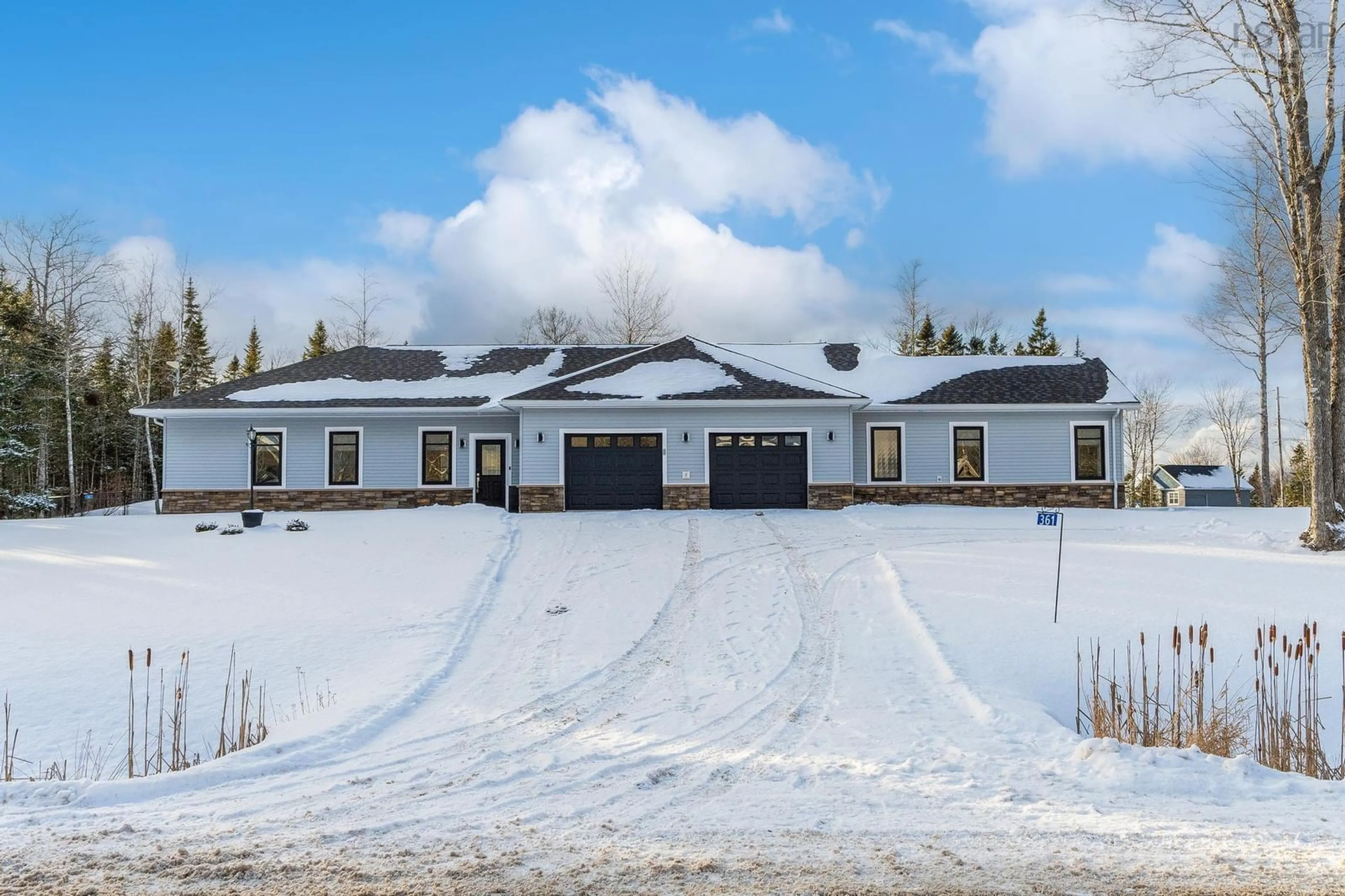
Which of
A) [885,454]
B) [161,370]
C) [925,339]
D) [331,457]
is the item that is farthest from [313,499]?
[925,339]

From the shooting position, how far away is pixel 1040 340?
135ft

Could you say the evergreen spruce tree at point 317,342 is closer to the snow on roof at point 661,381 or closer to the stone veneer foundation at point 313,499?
the stone veneer foundation at point 313,499

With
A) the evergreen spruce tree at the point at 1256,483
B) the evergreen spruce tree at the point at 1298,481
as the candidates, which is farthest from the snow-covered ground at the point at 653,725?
the evergreen spruce tree at the point at 1298,481

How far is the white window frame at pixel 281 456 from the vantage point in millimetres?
19875

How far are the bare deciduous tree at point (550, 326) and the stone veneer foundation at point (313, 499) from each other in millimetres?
19830

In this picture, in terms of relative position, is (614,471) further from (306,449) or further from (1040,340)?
(1040,340)

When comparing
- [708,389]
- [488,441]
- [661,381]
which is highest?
[661,381]

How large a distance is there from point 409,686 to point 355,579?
15.7 ft

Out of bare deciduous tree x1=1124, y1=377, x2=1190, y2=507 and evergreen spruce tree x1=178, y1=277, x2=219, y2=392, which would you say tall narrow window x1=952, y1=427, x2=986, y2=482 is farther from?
evergreen spruce tree x1=178, y1=277, x2=219, y2=392

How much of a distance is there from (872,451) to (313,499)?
49.4 ft

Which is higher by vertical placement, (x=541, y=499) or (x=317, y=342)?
(x=317, y=342)

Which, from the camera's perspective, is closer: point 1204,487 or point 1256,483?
point 1204,487

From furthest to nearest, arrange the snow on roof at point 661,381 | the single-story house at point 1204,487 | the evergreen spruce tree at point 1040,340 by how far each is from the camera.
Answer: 1. the evergreen spruce tree at point 1040,340
2. the single-story house at point 1204,487
3. the snow on roof at point 661,381

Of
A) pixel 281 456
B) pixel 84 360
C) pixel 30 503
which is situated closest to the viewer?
pixel 281 456
